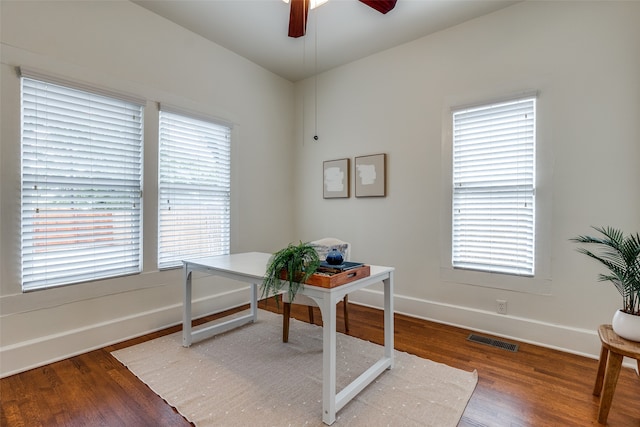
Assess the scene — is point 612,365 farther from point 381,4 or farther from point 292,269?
point 381,4

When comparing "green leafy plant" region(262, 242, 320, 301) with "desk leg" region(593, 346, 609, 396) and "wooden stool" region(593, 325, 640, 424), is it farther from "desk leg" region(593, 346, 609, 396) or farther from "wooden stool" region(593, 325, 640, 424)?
"desk leg" region(593, 346, 609, 396)

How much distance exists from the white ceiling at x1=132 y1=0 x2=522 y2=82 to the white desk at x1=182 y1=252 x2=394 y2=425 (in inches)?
90.8

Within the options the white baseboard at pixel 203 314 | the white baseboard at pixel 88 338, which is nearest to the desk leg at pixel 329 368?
the white baseboard at pixel 203 314

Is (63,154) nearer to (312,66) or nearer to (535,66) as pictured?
(312,66)

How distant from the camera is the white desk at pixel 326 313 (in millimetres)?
1642

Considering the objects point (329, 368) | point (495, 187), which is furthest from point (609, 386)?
point (495, 187)

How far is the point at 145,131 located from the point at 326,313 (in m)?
2.42

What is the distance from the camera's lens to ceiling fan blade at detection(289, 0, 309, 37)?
2.16 m

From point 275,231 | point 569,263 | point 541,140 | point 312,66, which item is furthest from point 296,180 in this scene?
point 569,263

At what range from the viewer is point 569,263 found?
247 centimetres

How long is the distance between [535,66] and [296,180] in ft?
9.73

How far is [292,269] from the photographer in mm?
1781

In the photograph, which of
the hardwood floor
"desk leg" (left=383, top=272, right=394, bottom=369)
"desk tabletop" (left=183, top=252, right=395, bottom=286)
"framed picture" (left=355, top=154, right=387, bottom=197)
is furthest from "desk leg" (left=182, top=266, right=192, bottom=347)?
"framed picture" (left=355, top=154, right=387, bottom=197)

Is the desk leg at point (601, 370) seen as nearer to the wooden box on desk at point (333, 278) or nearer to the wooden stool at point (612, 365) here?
the wooden stool at point (612, 365)
